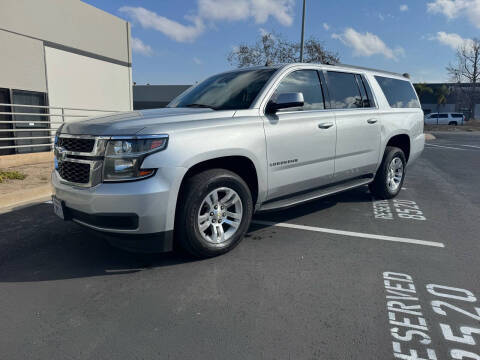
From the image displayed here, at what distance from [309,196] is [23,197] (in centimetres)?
465

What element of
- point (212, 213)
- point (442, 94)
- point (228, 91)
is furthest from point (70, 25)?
point (442, 94)

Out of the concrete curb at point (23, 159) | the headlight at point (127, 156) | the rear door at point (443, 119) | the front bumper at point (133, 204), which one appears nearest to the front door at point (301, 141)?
the front bumper at point (133, 204)

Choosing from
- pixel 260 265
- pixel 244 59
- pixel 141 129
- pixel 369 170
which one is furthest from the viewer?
pixel 244 59

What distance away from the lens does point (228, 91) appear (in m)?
4.23

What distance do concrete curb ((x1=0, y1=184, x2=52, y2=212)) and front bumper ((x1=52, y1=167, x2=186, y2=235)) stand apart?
3.28m

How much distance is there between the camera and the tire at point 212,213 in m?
3.25

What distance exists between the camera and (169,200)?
10.2 ft

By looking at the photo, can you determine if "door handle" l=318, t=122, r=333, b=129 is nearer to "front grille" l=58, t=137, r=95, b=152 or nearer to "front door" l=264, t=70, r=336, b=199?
"front door" l=264, t=70, r=336, b=199

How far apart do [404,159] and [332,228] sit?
2338mm

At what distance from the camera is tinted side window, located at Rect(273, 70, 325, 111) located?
13.6 feet

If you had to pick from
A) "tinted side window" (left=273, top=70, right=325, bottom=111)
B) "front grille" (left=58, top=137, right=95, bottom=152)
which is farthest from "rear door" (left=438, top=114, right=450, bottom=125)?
"front grille" (left=58, top=137, right=95, bottom=152)

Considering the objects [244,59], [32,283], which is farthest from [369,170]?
[244,59]

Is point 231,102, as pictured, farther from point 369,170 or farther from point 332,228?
point 369,170

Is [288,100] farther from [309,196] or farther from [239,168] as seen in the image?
[309,196]
